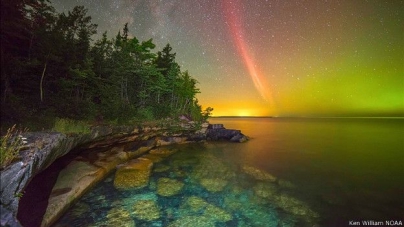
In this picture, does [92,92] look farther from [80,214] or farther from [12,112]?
[80,214]

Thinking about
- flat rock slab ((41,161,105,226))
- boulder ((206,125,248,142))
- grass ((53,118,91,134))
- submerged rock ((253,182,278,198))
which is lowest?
submerged rock ((253,182,278,198))

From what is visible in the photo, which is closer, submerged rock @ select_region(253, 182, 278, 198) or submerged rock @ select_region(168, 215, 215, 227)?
submerged rock @ select_region(168, 215, 215, 227)

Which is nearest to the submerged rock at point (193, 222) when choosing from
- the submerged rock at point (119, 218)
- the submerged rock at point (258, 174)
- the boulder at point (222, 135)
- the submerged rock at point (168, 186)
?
the submerged rock at point (119, 218)

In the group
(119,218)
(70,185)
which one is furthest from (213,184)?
(70,185)

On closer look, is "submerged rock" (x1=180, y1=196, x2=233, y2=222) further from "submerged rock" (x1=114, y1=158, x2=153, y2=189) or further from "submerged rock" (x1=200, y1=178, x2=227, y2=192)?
"submerged rock" (x1=114, y1=158, x2=153, y2=189)

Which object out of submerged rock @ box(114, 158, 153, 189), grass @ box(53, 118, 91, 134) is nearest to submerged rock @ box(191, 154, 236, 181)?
submerged rock @ box(114, 158, 153, 189)

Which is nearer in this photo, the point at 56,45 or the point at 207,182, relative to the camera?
the point at 207,182

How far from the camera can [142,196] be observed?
1003cm

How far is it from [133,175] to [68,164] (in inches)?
156

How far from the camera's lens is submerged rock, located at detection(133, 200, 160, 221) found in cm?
807

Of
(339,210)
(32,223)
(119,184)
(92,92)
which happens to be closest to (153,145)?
(92,92)

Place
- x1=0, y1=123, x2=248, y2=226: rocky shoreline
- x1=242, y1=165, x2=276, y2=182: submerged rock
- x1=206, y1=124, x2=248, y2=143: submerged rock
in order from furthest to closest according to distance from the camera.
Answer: x1=206, y1=124, x2=248, y2=143: submerged rock → x1=242, y1=165, x2=276, y2=182: submerged rock → x1=0, y1=123, x2=248, y2=226: rocky shoreline

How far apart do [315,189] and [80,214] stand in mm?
13541

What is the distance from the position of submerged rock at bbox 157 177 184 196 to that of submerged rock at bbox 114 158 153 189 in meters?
0.98
